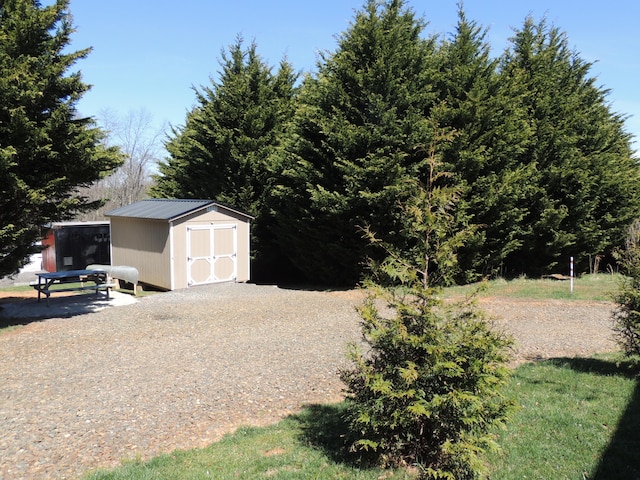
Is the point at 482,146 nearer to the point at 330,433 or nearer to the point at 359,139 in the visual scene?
the point at 359,139

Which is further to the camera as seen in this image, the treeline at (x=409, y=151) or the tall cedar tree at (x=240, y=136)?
the tall cedar tree at (x=240, y=136)

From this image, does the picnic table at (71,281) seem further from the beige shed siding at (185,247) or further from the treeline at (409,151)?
the treeline at (409,151)

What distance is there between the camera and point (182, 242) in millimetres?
15578

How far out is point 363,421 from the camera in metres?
3.76

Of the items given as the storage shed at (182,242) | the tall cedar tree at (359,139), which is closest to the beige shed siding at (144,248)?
the storage shed at (182,242)

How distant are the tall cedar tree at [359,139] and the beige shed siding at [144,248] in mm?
4104

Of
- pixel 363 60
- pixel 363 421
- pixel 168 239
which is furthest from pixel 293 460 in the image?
pixel 363 60

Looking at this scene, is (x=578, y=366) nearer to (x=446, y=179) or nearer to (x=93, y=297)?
(x=446, y=179)

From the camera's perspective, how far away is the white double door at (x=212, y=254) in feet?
52.1

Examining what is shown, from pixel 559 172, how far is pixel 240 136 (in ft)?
38.9

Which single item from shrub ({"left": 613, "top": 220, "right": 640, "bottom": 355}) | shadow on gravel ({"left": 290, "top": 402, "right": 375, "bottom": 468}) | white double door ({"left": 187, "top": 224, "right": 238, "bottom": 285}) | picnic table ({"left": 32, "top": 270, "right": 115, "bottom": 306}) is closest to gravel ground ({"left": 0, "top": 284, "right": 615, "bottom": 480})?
shadow on gravel ({"left": 290, "top": 402, "right": 375, "bottom": 468})

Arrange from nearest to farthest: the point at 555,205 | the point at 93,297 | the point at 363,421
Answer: the point at 363,421 → the point at 93,297 → the point at 555,205

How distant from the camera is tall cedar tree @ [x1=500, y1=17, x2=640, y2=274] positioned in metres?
17.1

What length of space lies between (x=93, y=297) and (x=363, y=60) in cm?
1084
